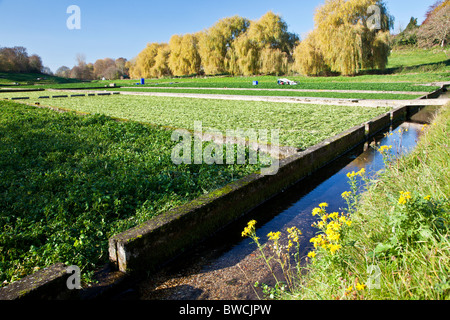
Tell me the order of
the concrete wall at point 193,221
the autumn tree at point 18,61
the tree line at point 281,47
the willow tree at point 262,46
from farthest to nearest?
the autumn tree at point 18,61, the willow tree at point 262,46, the tree line at point 281,47, the concrete wall at point 193,221

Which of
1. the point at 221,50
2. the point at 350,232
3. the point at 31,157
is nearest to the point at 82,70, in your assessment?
the point at 221,50

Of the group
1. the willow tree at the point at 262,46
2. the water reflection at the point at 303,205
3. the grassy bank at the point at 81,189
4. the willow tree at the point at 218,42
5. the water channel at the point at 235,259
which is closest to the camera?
the water channel at the point at 235,259

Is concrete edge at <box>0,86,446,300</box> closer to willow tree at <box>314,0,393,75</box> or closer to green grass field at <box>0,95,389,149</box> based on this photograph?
green grass field at <box>0,95,389,149</box>

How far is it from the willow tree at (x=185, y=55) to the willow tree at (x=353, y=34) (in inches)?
1168

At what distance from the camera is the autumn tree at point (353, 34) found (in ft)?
100

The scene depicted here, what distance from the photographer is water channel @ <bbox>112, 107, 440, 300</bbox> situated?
3.28 m

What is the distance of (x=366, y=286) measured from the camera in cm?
216

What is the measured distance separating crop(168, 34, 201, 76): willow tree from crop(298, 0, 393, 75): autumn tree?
2962cm

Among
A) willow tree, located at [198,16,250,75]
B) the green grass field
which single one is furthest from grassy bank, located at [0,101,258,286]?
willow tree, located at [198,16,250,75]

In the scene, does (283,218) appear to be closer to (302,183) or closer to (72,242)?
(302,183)
